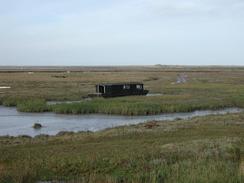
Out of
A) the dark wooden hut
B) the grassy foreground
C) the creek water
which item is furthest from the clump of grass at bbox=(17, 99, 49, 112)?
the grassy foreground

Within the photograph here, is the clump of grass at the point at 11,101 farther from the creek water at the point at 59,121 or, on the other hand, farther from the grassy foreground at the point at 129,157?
the grassy foreground at the point at 129,157

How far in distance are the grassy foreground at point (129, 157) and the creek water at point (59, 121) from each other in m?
5.75

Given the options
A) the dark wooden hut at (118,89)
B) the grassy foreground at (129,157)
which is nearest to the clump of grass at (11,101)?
the dark wooden hut at (118,89)

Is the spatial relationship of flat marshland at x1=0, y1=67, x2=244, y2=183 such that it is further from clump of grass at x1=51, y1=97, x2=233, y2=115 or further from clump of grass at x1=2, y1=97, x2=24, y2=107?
clump of grass at x1=2, y1=97, x2=24, y2=107

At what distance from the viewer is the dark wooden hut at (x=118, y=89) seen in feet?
176

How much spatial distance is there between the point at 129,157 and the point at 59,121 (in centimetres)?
1879

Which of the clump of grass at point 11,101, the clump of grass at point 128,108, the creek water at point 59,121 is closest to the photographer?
the creek water at point 59,121

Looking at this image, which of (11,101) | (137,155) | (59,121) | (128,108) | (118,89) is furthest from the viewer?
(118,89)

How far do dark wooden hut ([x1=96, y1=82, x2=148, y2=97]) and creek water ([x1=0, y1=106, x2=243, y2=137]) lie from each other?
15.0 metres

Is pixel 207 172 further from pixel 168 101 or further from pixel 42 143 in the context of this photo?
pixel 168 101

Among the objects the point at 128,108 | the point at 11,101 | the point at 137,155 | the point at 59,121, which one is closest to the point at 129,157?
the point at 137,155

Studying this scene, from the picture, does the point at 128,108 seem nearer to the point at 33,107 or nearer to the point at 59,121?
the point at 59,121

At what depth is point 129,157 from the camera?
652 inches

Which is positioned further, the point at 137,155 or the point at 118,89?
the point at 118,89
